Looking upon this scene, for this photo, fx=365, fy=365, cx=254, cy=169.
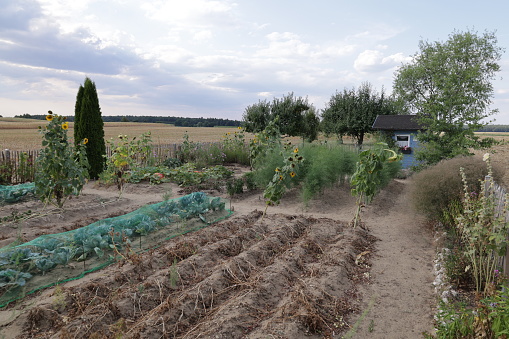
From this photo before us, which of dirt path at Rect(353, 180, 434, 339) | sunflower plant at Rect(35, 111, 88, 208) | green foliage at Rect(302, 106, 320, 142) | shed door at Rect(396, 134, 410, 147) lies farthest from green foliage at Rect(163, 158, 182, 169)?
shed door at Rect(396, 134, 410, 147)

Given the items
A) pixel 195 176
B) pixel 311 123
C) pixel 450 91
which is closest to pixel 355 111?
pixel 311 123

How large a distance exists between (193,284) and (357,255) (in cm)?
250

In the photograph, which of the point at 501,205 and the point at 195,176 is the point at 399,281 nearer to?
the point at 501,205

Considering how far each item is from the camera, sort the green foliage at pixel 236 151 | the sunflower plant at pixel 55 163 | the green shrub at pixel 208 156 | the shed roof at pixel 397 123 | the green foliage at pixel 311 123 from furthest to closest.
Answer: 1. the green foliage at pixel 311 123
2. the shed roof at pixel 397 123
3. the green foliage at pixel 236 151
4. the green shrub at pixel 208 156
5. the sunflower plant at pixel 55 163

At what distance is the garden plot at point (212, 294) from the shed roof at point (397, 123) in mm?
16557

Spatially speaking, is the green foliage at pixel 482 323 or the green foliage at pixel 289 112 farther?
the green foliage at pixel 289 112

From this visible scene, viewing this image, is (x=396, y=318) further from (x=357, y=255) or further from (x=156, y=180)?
(x=156, y=180)

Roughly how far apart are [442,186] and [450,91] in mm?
8525

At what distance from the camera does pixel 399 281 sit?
4.57 meters

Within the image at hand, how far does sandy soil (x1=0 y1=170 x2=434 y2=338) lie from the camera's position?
320 centimetres

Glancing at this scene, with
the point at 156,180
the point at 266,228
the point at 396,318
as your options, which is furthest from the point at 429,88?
the point at 396,318

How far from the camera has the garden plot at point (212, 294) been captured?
10.4ft

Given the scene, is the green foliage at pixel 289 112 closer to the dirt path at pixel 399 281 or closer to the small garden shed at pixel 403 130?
the small garden shed at pixel 403 130

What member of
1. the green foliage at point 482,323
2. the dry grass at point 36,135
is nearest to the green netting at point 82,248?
the green foliage at point 482,323
